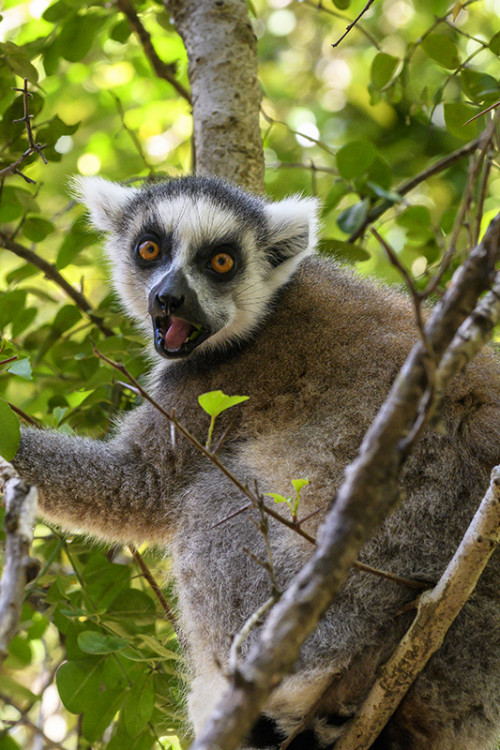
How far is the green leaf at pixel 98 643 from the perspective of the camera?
265 cm

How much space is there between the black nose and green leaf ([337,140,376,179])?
1.18m

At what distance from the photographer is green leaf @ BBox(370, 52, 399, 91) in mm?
3764

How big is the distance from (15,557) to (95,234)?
8.97 feet

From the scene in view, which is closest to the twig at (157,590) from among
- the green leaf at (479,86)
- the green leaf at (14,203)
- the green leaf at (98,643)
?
the green leaf at (98,643)

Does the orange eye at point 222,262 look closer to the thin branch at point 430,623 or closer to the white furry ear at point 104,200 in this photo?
the white furry ear at point 104,200

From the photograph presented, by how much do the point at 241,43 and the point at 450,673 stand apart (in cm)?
331

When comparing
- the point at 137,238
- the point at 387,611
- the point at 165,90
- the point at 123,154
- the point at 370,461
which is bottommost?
the point at 123,154

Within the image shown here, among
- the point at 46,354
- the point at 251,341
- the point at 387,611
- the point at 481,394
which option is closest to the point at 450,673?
the point at 387,611

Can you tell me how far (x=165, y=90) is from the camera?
6012 mm

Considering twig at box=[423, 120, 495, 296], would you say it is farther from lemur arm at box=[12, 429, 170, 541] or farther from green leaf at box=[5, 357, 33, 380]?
lemur arm at box=[12, 429, 170, 541]

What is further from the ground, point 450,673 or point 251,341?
point 450,673

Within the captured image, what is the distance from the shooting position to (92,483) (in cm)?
317

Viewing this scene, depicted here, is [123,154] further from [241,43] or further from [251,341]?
[251,341]

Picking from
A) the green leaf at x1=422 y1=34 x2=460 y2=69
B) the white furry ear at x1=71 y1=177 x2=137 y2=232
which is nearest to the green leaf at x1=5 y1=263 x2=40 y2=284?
the white furry ear at x1=71 y1=177 x2=137 y2=232
